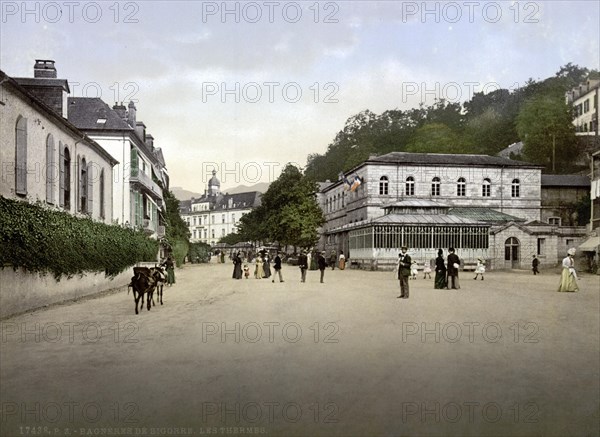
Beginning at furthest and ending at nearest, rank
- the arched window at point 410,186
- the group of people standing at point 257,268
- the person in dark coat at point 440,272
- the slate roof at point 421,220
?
the arched window at point 410,186
the slate roof at point 421,220
the group of people standing at point 257,268
the person in dark coat at point 440,272

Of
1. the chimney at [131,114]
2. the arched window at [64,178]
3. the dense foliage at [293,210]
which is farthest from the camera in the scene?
the dense foliage at [293,210]

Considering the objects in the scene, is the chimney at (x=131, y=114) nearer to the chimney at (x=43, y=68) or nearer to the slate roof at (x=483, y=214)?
the chimney at (x=43, y=68)

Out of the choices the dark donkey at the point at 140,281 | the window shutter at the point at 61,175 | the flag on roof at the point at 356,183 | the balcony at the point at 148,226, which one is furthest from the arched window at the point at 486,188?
the dark donkey at the point at 140,281

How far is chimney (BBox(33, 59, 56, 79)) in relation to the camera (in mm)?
26922

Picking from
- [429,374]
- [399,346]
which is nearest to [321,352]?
[399,346]

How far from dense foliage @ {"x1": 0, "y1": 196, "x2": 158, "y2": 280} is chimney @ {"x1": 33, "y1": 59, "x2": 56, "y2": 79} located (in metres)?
7.87

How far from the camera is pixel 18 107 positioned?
17.1 m

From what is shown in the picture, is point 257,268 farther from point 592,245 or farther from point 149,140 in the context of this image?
→ point 149,140

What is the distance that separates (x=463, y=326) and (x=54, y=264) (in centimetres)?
1168

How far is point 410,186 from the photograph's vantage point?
59.2 metres

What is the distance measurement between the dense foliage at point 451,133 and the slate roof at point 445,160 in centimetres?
349

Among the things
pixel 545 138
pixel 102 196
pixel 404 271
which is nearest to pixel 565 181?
pixel 545 138

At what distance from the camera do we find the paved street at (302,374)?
5.67 m

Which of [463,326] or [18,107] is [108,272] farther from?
[463,326]
